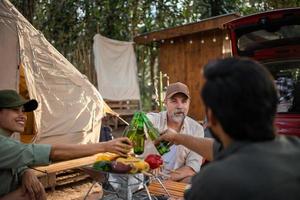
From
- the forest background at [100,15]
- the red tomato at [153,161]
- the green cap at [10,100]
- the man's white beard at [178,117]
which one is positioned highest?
the forest background at [100,15]

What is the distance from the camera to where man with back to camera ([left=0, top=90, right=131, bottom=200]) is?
2.21 m

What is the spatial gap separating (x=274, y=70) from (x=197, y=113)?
3867 millimetres

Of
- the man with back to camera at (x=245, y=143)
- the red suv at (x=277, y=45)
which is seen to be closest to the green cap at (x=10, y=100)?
the man with back to camera at (x=245, y=143)

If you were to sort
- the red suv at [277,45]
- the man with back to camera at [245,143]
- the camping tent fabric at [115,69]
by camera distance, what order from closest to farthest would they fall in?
1. the man with back to camera at [245,143]
2. the red suv at [277,45]
3. the camping tent fabric at [115,69]

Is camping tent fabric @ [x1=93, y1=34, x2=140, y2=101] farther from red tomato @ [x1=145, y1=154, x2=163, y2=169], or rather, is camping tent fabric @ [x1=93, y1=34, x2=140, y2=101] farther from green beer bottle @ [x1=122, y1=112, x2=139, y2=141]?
red tomato @ [x1=145, y1=154, x2=163, y2=169]

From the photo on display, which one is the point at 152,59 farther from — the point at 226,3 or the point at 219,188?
the point at 219,188

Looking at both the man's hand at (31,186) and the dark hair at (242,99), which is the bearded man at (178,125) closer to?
the man's hand at (31,186)

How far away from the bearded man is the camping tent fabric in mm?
6071

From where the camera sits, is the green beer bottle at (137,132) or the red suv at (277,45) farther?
the red suv at (277,45)

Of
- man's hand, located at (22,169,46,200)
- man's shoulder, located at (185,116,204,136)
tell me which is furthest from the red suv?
man's hand, located at (22,169,46,200)

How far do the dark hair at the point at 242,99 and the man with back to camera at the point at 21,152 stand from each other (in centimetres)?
106

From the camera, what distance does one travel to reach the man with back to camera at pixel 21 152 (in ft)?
7.26

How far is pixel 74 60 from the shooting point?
32.4 feet

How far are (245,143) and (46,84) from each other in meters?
4.74
